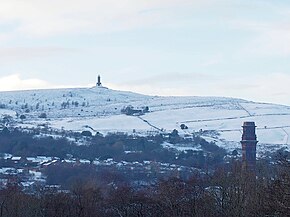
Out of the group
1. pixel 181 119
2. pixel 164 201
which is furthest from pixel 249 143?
pixel 181 119

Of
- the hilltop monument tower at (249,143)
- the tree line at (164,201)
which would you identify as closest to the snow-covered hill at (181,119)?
the hilltop monument tower at (249,143)

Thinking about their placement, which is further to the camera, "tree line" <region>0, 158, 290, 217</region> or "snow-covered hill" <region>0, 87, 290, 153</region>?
"snow-covered hill" <region>0, 87, 290, 153</region>

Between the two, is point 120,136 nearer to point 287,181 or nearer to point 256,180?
point 256,180

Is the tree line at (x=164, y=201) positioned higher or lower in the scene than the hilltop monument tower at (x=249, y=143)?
lower

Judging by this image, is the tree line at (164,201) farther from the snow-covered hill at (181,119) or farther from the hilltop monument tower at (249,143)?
the snow-covered hill at (181,119)

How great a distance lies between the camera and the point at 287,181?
102ft

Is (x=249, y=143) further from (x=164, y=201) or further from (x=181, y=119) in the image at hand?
(x=181, y=119)

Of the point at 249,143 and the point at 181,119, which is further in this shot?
the point at 181,119

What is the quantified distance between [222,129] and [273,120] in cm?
1178

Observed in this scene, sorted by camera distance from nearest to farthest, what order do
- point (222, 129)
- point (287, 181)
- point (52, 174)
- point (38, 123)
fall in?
point (287, 181) → point (52, 174) → point (222, 129) → point (38, 123)

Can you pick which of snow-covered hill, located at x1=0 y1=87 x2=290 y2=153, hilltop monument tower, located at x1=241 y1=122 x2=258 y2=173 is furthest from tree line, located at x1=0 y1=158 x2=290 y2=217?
snow-covered hill, located at x1=0 y1=87 x2=290 y2=153

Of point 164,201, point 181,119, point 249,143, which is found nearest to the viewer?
point 164,201

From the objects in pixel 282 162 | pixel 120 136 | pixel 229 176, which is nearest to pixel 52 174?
pixel 120 136

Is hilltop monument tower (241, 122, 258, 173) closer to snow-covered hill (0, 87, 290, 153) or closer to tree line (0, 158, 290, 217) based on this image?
snow-covered hill (0, 87, 290, 153)
